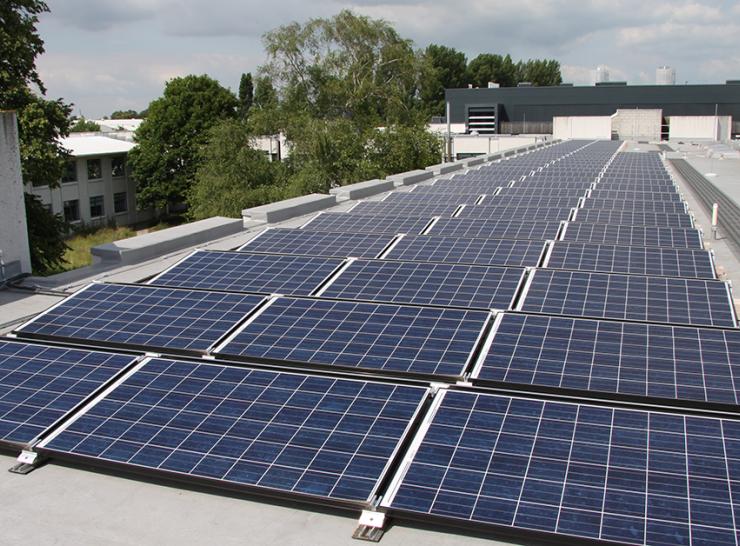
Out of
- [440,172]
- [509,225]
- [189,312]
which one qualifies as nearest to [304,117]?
[440,172]

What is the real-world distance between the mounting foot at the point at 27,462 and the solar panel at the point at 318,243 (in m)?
9.57

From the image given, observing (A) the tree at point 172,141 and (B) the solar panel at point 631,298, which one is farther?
(A) the tree at point 172,141

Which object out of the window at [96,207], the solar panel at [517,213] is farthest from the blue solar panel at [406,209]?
the window at [96,207]

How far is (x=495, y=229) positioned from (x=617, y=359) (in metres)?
12.1

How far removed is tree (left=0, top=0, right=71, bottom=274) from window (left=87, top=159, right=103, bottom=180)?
1636 inches

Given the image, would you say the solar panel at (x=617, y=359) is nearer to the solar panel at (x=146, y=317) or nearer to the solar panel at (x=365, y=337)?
the solar panel at (x=365, y=337)

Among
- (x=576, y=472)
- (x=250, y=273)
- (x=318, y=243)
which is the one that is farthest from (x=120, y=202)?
(x=576, y=472)

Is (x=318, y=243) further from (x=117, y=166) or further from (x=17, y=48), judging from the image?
(x=117, y=166)

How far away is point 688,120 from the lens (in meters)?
125

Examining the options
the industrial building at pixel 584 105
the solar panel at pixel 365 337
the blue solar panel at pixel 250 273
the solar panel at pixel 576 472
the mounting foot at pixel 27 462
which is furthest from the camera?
the industrial building at pixel 584 105

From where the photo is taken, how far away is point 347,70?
239 feet

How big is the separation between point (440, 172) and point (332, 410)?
140ft

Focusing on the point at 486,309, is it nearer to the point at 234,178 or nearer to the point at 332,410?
the point at 332,410

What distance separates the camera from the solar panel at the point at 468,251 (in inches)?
643
